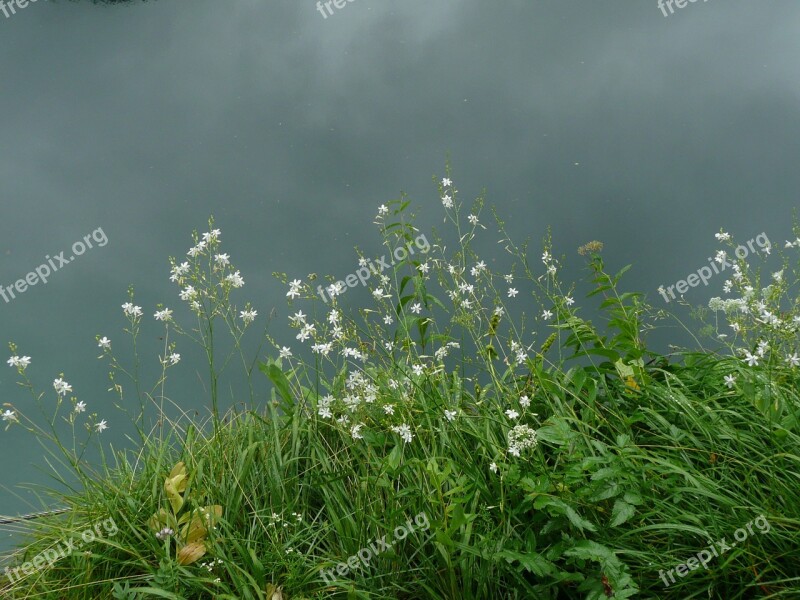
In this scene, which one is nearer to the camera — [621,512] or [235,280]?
[621,512]

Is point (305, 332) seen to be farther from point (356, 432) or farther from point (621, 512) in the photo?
point (621, 512)

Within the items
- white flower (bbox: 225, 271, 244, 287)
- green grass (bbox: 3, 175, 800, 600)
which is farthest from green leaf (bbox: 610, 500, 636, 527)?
white flower (bbox: 225, 271, 244, 287)

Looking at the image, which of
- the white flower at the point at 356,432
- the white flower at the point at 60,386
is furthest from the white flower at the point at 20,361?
the white flower at the point at 356,432

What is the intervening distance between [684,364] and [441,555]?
166cm

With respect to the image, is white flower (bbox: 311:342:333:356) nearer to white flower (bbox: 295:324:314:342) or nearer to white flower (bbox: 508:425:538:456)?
white flower (bbox: 295:324:314:342)

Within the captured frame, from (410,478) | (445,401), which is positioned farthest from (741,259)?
(410,478)

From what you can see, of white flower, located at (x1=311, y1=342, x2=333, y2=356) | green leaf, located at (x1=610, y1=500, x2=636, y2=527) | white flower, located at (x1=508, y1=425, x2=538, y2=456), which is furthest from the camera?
white flower, located at (x1=311, y1=342, x2=333, y2=356)

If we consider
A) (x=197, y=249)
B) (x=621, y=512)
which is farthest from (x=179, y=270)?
(x=621, y=512)

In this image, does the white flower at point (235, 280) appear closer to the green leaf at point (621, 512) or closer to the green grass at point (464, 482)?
the green grass at point (464, 482)

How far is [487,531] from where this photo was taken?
2.71 m

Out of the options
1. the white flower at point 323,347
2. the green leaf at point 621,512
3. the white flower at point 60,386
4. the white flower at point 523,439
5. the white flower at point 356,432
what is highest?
the white flower at point 60,386

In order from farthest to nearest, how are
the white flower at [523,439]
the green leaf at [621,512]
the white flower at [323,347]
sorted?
the white flower at [323,347] → the white flower at [523,439] → the green leaf at [621,512]

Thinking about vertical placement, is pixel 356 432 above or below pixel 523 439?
above

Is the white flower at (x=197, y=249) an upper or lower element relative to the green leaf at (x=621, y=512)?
upper
